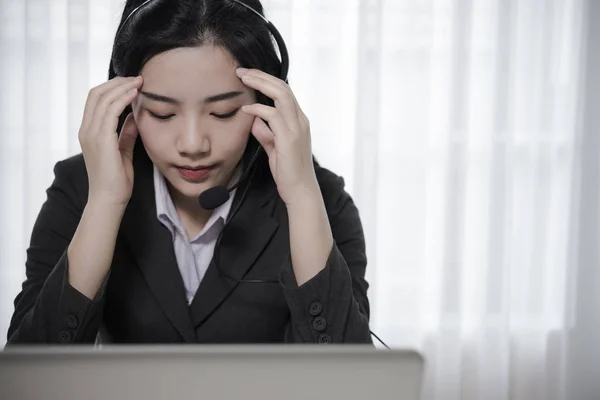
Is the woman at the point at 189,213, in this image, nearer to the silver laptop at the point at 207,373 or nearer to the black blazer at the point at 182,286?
the black blazer at the point at 182,286

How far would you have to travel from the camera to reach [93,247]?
1178 mm

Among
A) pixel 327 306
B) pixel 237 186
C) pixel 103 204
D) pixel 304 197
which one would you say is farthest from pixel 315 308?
pixel 103 204

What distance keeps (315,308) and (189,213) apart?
0.35m

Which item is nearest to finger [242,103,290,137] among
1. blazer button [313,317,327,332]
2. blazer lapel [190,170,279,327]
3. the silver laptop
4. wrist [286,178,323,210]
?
wrist [286,178,323,210]

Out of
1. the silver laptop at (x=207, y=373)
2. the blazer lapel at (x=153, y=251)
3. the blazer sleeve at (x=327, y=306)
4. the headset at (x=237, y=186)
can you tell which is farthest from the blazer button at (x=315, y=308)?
the silver laptop at (x=207, y=373)

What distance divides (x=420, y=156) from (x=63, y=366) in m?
2.34

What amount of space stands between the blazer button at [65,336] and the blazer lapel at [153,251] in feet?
0.57

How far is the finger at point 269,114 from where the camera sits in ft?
3.91

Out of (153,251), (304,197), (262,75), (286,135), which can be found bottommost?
(153,251)

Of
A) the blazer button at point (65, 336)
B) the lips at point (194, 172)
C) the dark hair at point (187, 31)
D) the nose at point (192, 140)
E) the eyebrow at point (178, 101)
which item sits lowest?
the blazer button at point (65, 336)

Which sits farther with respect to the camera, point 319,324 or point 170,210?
point 170,210

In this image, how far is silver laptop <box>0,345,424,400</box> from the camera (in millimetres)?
477

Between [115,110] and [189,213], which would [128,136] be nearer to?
[115,110]

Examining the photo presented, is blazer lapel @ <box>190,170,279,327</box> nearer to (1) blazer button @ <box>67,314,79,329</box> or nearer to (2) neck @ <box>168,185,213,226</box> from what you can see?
(2) neck @ <box>168,185,213,226</box>
